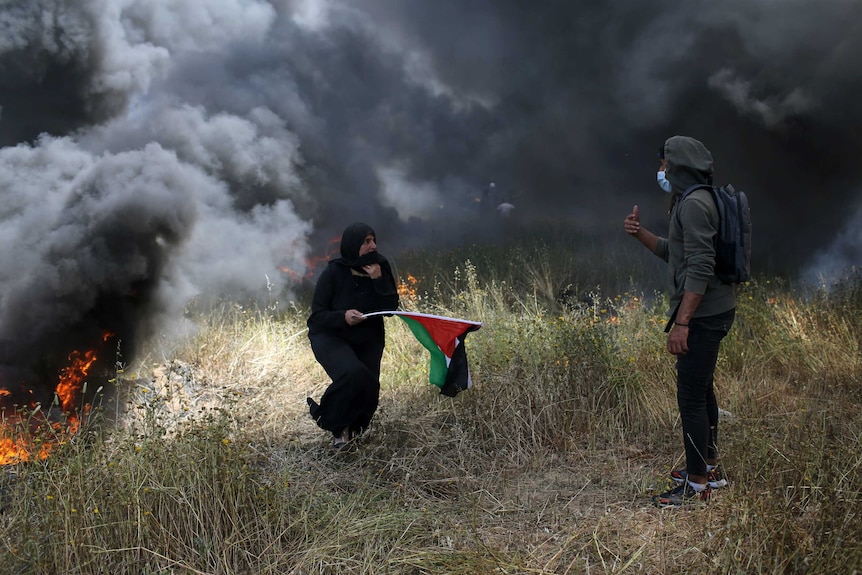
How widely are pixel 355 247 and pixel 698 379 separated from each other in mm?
2378

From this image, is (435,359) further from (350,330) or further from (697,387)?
(697,387)

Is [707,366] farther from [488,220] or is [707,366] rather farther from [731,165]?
[488,220]

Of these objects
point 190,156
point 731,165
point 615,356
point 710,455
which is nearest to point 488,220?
point 731,165

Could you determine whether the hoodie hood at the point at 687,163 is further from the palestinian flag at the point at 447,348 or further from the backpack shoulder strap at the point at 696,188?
the palestinian flag at the point at 447,348

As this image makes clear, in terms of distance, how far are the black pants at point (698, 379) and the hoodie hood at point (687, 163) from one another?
0.72m

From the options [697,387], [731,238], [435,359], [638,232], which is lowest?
[697,387]

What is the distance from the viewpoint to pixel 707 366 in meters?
3.43

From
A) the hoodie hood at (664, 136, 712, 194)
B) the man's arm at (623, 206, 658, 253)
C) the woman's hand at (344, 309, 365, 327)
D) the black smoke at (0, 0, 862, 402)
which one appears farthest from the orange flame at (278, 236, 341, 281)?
the hoodie hood at (664, 136, 712, 194)

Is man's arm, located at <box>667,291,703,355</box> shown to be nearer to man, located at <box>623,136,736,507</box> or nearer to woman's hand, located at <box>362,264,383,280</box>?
man, located at <box>623,136,736,507</box>

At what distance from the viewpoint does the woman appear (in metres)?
4.44

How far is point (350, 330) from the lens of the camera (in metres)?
4.72

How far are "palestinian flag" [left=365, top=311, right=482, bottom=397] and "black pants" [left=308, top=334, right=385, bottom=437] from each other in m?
0.36

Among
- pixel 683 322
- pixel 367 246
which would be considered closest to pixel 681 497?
pixel 683 322

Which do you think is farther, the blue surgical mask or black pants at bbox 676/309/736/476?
the blue surgical mask
